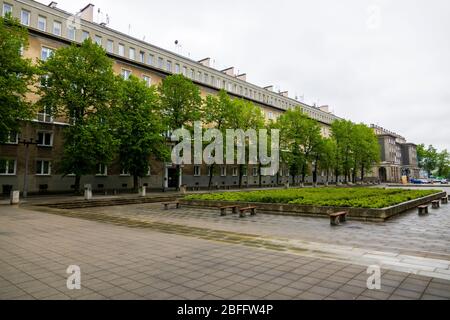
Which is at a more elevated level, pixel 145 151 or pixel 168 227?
pixel 145 151

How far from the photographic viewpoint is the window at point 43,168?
3272 centimetres

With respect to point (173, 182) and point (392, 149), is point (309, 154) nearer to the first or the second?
point (173, 182)

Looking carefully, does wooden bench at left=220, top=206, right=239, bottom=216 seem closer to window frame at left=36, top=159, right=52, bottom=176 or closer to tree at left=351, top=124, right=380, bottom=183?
window frame at left=36, top=159, right=52, bottom=176

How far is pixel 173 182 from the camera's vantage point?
46.9 metres

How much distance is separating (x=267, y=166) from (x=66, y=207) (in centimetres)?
3771

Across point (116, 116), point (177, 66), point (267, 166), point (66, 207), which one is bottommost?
point (66, 207)

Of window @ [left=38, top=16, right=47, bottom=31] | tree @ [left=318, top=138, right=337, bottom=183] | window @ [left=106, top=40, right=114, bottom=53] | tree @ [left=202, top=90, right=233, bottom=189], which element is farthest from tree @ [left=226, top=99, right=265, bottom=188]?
window @ [left=38, top=16, right=47, bottom=31]

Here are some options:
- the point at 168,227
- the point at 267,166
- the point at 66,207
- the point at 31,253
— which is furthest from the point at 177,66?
the point at 31,253

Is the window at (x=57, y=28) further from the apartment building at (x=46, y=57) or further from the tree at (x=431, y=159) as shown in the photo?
the tree at (x=431, y=159)

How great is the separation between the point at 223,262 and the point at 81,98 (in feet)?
92.7

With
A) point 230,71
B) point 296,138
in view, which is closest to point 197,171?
point 296,138

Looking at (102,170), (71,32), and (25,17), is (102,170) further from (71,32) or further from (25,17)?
(25,17)

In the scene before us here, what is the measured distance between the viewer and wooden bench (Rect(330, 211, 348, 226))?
1376cm

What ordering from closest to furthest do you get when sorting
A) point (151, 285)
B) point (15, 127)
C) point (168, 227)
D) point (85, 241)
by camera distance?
point (151, 285) < point (85, 241) < point (168, 227) < point (15, 127)
